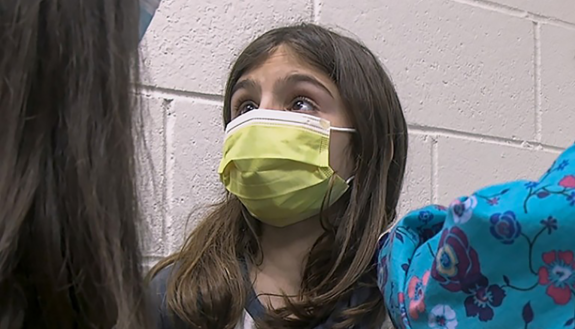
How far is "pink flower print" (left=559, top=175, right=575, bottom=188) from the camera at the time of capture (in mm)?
682

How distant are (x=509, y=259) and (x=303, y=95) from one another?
512mm

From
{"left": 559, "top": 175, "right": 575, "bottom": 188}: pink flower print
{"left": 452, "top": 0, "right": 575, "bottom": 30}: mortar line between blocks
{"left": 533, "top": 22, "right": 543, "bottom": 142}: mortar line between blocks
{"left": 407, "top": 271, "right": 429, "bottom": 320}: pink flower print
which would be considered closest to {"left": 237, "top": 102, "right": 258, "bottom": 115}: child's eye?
{"left": 407, "top": 271, "right": 429, "bottom": 320}: pink flower print

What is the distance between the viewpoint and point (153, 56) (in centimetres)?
128

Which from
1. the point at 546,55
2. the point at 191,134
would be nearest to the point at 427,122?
the point at 546,55

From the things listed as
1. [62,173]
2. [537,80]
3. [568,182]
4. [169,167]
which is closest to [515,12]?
[537,80]

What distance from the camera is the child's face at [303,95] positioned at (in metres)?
1.12

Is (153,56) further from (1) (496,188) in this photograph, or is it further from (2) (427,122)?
(1) (496,188)

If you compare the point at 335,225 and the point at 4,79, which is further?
the point at 335,225

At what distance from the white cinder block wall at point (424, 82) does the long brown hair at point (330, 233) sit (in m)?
0.09

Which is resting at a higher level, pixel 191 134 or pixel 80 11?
pixel 80 11

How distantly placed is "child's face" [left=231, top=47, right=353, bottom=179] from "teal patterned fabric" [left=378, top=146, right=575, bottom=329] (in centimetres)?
40

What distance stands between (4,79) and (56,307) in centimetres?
16

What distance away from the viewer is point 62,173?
1.66 ft

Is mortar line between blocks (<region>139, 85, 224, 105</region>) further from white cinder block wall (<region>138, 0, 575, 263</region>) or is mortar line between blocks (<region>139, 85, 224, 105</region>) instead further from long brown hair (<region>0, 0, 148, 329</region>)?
long brown hair (<region>0, 0, 148, 329</region>)
